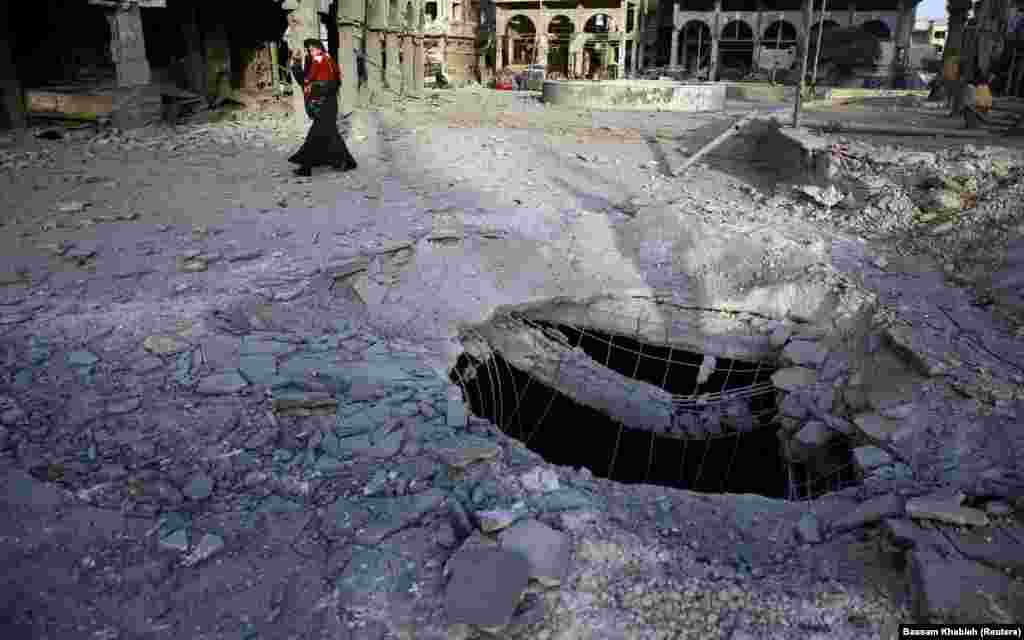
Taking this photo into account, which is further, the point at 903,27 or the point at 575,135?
the point at 903,27

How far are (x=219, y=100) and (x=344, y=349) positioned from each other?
12.5 metres

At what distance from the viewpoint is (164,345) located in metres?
3.97

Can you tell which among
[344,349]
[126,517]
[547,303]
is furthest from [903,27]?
[126,517]

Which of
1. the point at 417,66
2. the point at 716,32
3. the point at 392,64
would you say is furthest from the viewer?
the point at 716,32

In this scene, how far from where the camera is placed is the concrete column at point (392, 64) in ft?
55.3

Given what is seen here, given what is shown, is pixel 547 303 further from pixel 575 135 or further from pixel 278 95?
pixel 278 95

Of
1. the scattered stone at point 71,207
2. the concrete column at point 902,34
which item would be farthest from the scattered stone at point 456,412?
the concrete column at point 902,34

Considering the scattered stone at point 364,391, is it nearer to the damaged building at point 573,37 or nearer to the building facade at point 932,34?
the damaged building at point 573,37

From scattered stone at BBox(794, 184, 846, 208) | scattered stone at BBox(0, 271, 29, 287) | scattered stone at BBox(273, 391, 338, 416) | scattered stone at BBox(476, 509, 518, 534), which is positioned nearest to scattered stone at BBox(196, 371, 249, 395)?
scattered stone at BBox(273, 391, 338, 416)

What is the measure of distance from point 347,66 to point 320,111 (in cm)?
476

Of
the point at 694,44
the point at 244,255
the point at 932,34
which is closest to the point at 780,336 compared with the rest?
the point at 244,255

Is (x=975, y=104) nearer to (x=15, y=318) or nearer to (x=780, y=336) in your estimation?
(x=780, y=336)

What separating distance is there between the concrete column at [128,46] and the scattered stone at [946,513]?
1239 cm

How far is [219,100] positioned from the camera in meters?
14.5
